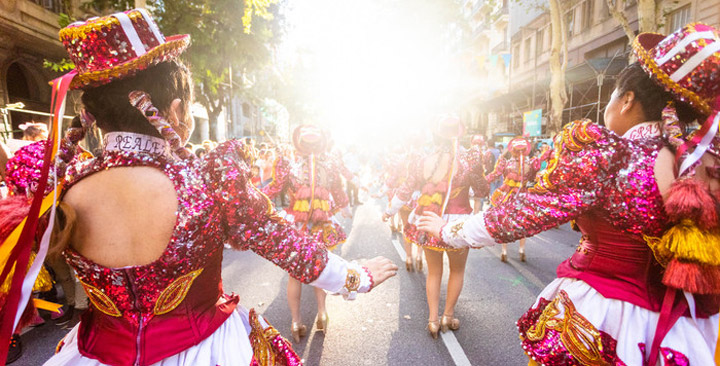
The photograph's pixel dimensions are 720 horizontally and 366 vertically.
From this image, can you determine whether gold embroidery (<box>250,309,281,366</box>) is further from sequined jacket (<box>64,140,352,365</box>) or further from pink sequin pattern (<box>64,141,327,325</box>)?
pink sequin pattern (<box>64,141,327,325</box>)

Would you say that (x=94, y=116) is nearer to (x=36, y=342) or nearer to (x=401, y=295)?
(x=36, y=342)

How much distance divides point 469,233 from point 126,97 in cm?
165

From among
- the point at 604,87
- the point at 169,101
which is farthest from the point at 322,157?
the point at 604,87

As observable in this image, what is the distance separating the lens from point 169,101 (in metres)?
1.38

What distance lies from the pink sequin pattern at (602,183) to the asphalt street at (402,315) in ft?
7.35

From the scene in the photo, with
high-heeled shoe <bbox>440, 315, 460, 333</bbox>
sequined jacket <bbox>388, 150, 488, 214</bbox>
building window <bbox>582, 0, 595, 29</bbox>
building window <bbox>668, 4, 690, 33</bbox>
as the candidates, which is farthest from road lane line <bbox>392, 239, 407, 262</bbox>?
building window <bbox>582, 0, 595, 29</bbox>

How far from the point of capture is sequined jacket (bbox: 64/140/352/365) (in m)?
1.29

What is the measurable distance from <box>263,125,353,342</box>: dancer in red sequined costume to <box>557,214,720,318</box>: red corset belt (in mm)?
2744

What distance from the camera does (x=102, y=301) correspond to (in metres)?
1.32

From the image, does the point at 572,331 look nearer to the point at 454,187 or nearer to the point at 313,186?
the point at 454,187

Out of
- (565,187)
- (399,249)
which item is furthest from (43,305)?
(399,249)

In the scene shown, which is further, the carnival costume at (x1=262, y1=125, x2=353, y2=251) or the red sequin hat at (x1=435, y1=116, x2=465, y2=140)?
the carnival costume at (x1=262, y1=125, x2=353, y2=251)

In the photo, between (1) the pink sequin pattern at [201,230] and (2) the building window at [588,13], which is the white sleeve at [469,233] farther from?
(2) the building window at [588,13]

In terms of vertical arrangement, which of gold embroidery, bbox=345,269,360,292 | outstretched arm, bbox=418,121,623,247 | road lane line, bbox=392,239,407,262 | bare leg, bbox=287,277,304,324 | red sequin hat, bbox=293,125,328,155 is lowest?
road lane line, bbox=392,239,407,262
